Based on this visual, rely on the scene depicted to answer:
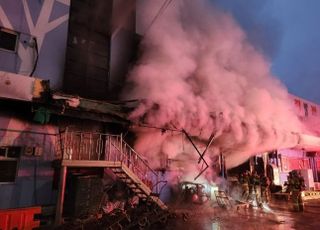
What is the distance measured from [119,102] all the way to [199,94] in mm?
4667

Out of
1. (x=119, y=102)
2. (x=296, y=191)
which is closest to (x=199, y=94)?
(x=119, y=102)

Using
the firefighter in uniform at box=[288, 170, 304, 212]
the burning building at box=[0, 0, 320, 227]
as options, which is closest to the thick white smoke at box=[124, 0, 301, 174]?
the burning building at box=[0, 0, 320, 227]

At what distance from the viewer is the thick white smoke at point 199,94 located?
1332 centimetres

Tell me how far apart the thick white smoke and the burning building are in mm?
68

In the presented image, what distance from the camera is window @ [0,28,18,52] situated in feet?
36.2

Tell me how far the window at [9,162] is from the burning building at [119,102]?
3 centimetres

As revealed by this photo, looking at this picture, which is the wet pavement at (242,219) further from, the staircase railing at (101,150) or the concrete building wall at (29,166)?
the concrete building wall at (29,166)

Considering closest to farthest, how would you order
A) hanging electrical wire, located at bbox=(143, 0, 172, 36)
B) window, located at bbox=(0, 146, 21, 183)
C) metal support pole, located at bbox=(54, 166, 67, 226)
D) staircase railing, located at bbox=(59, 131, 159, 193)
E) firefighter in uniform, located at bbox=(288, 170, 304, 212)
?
metal support pole, located at bbox=(54, 166, 67, 226)
window, located at bbox=(0, 146, 21, 183)
staircase railing, located at bbox=(59, 131, 159, 193)
firefighter in uniform, located at bbox=(288, 170, 304, 212)
hanging electrical wire, located at bbox=(143, 0, 172, 36)

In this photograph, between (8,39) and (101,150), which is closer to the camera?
(8,39)

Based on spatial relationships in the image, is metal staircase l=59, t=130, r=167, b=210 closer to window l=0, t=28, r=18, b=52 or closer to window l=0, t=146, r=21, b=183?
window l=0, t=146, r=21, b=183

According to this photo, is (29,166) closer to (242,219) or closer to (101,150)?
(101,150)

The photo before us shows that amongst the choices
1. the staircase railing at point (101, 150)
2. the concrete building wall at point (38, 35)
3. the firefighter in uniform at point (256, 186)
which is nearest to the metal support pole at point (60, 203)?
the staircase railing at point (101, 150)

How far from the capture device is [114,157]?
42.6 ft

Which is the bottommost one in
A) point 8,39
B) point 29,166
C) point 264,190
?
point 264,190
